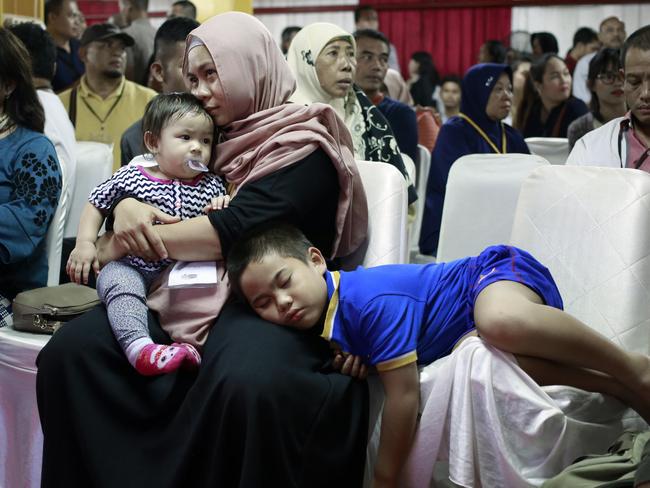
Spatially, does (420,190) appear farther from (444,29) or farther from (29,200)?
(444,29)

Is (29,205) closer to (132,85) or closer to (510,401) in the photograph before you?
(510,401)

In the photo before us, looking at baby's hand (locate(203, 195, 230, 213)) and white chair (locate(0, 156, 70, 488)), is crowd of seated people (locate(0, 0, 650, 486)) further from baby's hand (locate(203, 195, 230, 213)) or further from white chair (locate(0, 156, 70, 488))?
white chair (locate(0, 156, 70, 488))

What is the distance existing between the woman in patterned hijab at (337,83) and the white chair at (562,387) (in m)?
1.48

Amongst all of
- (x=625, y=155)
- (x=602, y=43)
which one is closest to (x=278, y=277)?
(x=625, y=155)

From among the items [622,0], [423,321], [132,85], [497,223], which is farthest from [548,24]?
[423,321]

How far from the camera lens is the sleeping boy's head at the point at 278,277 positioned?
199cm

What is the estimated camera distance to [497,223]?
2787 millimetres

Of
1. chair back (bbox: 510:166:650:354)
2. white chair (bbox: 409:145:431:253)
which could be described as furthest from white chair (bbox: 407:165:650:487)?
white chair (bbox: 409:145:431:253)

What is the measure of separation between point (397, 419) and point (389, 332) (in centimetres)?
19

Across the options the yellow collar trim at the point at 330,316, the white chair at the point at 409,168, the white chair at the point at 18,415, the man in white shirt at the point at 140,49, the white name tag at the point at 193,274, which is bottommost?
the white chair at the point at 18,415

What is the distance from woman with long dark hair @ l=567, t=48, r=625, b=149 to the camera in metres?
4.12

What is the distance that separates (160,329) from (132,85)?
2784mm

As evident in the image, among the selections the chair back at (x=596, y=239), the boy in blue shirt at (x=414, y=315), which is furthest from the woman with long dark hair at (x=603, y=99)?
the boy in blue shirt at (x=414, y=315)

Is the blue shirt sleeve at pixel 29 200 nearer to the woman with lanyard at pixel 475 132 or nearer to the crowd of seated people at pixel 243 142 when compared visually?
the crowd of seated people at pixel 243 142
